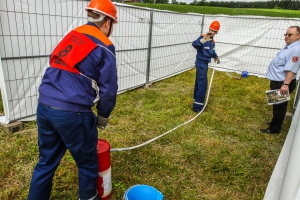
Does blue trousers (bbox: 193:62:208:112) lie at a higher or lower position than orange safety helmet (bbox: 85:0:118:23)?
lower

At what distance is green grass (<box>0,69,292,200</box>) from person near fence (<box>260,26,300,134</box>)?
50 centimetres

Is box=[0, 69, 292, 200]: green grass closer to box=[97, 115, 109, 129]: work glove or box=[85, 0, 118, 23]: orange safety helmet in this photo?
box=[97, 115, 109, 129]: work glove

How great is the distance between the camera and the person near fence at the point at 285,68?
3.80 meters

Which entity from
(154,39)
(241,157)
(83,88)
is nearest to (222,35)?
(154,39)

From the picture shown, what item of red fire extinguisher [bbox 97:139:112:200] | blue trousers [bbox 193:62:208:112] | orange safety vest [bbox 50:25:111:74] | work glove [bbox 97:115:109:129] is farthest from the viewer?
blue trousers [bbox 193:62:208:112]

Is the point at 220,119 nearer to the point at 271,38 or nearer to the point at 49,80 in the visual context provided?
the point at 49,80

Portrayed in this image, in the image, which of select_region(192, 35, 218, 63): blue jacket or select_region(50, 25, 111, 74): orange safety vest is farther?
select_region(192, 35, 218, 63): blue jacket

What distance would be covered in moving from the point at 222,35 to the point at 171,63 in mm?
3224

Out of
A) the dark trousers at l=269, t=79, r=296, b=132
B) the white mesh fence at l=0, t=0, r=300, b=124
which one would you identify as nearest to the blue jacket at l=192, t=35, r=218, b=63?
the dark trousers at l=269, t=79, r=296, b=132

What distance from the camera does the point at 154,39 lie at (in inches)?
265

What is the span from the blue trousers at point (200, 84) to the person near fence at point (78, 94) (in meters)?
3.22

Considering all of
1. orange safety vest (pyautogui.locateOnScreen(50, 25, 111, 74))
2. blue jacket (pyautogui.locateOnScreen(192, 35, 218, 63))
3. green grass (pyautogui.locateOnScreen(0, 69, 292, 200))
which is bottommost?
green grass (pyautogui.locateOnScreen(0, 69, 292, 200))

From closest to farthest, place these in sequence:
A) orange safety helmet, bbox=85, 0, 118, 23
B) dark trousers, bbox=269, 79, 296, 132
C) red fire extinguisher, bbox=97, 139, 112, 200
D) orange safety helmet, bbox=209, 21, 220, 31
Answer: orange safety helmet, bbox=85, 0, 118, 23 < red fire extinguisher, bbox=97, 139, 112, 200 < dark trousers, bbox=269, 79, 296, 132 < orange safety helmet, bbox=209, 21, 220, 31

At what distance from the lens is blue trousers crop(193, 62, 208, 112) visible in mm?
5031
